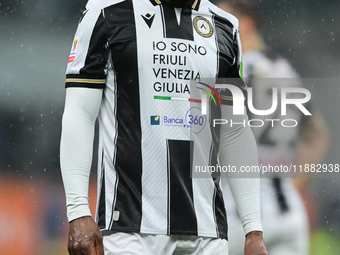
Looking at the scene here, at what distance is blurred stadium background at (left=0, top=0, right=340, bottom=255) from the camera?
11.5 ft

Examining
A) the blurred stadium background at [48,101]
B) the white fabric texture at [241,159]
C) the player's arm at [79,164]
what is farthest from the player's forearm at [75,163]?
the blurred stadium background at [48,101]

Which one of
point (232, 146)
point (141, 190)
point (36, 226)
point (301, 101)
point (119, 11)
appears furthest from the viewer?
point (301, 101)

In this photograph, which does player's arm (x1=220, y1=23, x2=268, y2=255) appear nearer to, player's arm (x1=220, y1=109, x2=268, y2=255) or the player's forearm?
player's arm (x1=220, y1=109, x2=268, y2=255)

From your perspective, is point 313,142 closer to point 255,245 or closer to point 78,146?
point 255,245

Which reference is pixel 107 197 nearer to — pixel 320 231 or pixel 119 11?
pixel 119 11

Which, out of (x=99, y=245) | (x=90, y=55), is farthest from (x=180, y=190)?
(x=90, y=55)

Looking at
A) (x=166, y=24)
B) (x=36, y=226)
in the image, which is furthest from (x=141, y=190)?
(x=36, y=226)

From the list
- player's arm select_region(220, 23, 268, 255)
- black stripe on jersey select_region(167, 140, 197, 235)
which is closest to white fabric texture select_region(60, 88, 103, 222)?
black stripe on jersey select_region(167, 140, 197, 235)

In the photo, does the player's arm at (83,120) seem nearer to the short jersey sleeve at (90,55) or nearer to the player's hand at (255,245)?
the short jersey sleeve at (90,55)

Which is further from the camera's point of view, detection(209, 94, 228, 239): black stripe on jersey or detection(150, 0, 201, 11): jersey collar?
detection(150, 0, 201, 11): jersey collar

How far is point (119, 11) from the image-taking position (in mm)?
1711

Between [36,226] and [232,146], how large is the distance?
2.06 m

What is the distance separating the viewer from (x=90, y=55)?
5.33ft

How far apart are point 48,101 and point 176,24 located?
2.05m
